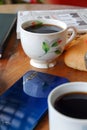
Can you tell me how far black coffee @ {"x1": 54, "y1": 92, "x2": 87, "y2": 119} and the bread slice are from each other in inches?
9.3

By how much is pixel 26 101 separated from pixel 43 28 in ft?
0.76

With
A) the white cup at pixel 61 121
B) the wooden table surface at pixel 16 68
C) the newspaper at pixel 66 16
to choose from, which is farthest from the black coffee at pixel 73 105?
the newspaper at pixel 66 16

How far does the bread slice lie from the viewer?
67cm

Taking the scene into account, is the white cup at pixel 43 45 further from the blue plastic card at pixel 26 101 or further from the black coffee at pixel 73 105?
the black coffee at pixel 73 105

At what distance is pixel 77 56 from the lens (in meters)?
0.68

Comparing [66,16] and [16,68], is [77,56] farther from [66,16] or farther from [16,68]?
[66,16]

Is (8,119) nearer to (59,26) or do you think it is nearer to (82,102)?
(82,102)

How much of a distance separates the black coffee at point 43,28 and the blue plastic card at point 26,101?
0.35 ft

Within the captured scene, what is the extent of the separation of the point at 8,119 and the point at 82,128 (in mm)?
166

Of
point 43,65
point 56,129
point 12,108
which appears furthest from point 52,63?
point 56,129

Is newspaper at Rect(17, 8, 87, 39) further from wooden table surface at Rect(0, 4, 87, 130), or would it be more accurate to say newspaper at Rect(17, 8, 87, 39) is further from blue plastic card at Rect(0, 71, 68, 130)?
blue plastic card at Rect(0, 71, 68, 130)

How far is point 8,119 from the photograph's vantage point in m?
0.49

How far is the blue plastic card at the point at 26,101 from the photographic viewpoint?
478mm

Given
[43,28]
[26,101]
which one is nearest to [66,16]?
[43,28]
